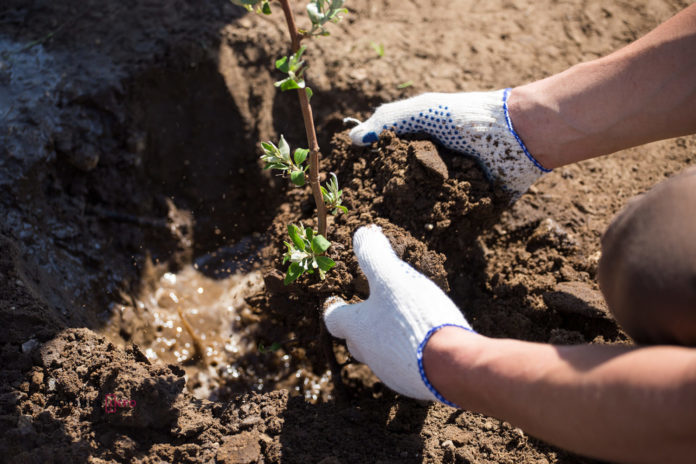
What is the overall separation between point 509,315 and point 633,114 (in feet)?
2.80

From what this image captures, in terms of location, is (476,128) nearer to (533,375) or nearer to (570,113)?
(570,113)

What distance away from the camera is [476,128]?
1.91 meters

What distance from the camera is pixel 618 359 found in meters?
1.04

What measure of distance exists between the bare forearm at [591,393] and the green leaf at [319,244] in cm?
53

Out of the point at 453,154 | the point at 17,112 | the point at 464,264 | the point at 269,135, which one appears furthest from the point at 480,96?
the point at 17,112

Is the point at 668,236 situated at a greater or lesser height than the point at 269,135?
greater

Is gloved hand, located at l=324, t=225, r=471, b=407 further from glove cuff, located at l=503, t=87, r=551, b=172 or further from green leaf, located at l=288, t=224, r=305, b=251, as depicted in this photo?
glove cuff, located at l=503, t=87, r=551, b=172

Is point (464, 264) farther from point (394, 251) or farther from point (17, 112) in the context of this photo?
point (17, 112)

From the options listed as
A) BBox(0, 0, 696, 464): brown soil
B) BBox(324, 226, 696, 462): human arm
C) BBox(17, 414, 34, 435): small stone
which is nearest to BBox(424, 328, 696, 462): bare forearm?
BBox(324, 226, 696, 462): human arm

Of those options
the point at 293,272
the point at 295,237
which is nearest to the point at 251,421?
the point at 293,272

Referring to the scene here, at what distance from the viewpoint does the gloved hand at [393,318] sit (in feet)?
4.64

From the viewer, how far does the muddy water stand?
215cm

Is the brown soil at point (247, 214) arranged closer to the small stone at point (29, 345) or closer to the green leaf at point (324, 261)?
the small stone at point (29, 345)

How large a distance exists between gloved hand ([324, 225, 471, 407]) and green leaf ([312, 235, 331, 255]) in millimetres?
147
